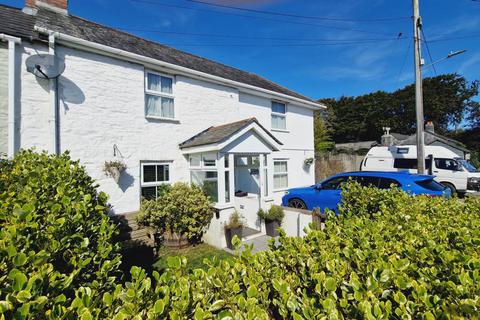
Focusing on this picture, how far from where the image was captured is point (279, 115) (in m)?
12.4

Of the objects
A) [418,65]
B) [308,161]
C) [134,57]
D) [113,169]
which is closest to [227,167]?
[113,169]

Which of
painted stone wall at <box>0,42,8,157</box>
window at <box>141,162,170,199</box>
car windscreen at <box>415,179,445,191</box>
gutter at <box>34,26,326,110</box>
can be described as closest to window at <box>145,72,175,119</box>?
gutter at <box>34,26,326,110</box>

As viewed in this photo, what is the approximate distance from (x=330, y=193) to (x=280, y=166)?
4.21 meters

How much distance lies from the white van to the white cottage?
36.5 ft

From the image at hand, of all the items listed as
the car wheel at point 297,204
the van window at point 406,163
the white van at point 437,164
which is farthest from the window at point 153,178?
the van window at point 406,163

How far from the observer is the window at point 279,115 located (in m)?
12.3

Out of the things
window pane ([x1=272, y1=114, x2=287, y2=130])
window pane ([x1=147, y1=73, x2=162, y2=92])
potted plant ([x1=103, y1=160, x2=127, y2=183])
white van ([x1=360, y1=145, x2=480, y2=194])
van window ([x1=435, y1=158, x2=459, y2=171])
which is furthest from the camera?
van window ([x1=435, y1=158, x2=459, y2=171])

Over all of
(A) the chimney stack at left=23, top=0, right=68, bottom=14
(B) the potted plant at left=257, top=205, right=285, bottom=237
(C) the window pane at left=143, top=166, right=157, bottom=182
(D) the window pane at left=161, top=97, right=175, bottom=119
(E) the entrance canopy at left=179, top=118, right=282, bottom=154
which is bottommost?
(B) the potted plant at left=257, top=205, right=285, bottom=237

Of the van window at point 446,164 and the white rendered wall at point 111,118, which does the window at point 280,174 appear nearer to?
the white rendered wall at point 111,118

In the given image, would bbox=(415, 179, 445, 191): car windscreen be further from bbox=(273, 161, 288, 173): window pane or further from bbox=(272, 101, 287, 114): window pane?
bbox=(272, 101, 287, 114): window pane

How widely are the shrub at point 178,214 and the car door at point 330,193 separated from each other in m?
4.14

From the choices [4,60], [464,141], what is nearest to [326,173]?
[4,60]

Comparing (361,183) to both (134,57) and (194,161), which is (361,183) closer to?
(194,161)

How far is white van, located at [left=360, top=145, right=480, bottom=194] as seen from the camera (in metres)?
12.9
